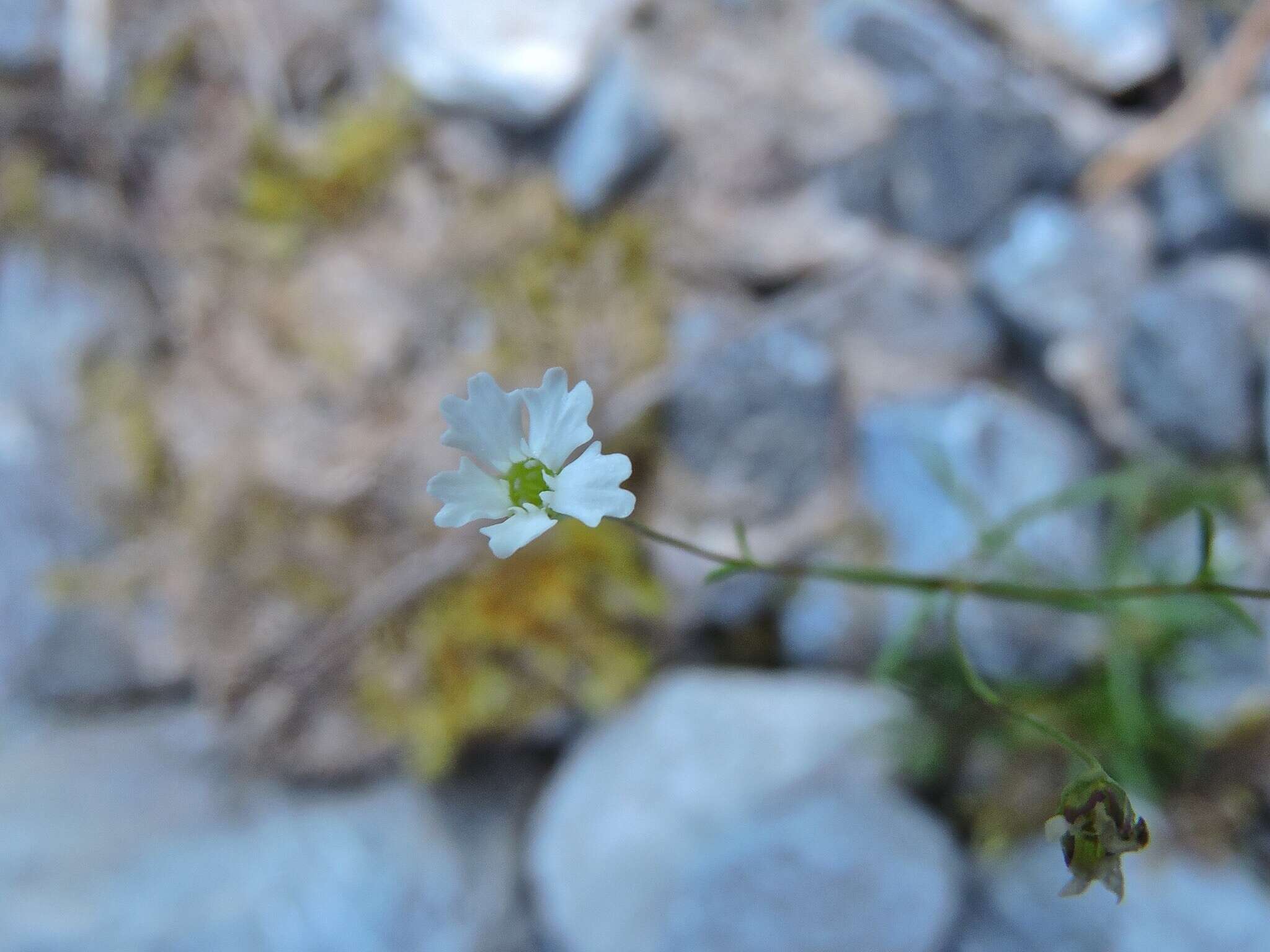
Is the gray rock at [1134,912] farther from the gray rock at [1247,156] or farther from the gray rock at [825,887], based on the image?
the gray rock at [1247,156]

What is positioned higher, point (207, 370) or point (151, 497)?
point (207, 370)

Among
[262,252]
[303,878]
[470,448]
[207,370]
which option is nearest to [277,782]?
[303,878]

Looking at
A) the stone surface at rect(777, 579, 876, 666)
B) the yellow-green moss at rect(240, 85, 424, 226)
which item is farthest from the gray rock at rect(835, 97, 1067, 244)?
the yellow-green moss at rect(240, 85, 424, 226)

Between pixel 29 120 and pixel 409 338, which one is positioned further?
pixel 29 120

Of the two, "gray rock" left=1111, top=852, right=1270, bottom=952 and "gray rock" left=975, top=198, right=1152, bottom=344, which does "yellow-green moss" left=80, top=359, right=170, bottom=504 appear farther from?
"gray rock" left=1111, top=852, right=1270, bottom=952

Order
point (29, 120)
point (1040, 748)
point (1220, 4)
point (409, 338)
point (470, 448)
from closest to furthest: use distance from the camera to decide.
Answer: point (470, 448), point (1040, 748), point (1220, 4), point (409, 338), point (29, 120)

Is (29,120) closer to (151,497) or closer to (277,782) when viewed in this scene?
(151,497)

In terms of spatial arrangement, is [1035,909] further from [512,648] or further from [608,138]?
[608,138]
